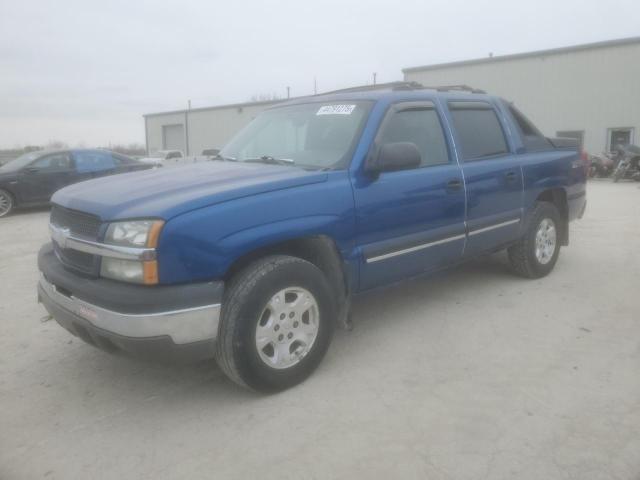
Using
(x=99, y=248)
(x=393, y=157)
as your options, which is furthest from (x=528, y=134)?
(x=99, y=248)

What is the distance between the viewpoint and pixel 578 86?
2181cm

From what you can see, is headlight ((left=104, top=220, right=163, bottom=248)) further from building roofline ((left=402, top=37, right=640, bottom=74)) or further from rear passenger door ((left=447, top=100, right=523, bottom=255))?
building roofline ((left=402, top=37, right=640, bottom=74))

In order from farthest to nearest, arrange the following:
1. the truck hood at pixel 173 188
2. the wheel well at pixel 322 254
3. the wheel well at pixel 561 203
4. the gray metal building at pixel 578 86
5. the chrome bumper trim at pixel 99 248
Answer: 1. the gray metal building at pixel 578 86
2. the wheel well at pixel 561 203
3. the wheel well at pixel 322 254
4. the truck hood at pixel 173 188
5. the chrome bumper trim at pixel 99 248

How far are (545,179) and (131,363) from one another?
4015mm

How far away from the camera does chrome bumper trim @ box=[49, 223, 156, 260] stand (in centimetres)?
258

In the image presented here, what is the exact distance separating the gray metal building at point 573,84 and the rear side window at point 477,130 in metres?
19.3

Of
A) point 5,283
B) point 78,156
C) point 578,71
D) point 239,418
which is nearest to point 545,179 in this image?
point 239,418

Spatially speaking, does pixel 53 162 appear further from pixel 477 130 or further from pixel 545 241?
pixel 545 241

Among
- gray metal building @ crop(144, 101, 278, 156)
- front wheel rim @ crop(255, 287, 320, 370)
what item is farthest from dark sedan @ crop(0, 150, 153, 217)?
gray metal building @ crop(144, 101, 278, 156)

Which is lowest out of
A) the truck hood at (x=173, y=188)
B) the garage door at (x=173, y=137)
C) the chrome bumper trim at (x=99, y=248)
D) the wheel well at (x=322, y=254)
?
the wheel well at (x=322, y=254)

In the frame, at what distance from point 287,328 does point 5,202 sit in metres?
10.3

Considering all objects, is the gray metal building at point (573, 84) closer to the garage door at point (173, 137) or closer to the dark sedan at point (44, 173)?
the dark sedan at point (44, 173)

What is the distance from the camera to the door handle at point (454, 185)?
3.99 meters

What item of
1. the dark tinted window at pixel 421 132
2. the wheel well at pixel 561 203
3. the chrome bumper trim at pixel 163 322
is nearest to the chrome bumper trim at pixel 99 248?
the chrome bumper trim at pixel 163 322
